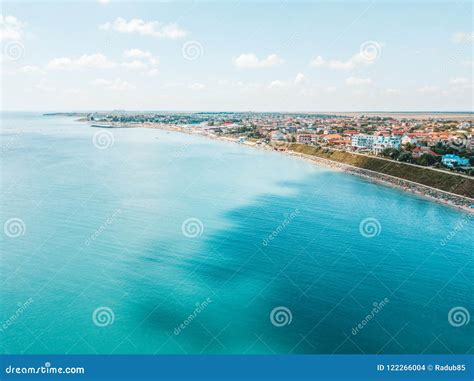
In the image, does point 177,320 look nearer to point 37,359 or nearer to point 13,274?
point 37,359

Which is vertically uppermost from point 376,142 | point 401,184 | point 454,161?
point 376,142

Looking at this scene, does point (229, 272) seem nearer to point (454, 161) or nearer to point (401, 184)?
point (401, 184)

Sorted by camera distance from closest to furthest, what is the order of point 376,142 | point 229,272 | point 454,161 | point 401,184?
1. point 229,272
2. point 401,184
3. point 454,161
4. point 376,142

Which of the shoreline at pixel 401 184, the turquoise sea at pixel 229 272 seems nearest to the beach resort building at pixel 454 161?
the shoreline at pixel 401 184

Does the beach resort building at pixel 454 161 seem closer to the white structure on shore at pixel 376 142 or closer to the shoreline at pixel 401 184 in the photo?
the shoreline at pixel 401 184

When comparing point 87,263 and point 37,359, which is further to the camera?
point 87,263

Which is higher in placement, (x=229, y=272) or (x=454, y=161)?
(x=454, y=161)

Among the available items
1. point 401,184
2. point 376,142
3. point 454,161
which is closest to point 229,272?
point 401,184

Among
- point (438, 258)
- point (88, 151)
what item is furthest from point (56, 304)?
point (88, 151)

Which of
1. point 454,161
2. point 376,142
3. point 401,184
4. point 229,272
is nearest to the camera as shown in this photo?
point 229,272
